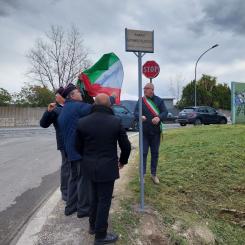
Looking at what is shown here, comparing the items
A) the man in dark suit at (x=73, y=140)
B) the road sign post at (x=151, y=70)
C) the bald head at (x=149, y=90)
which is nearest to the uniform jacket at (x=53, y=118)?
the man in dark suit at (x=73, y=140)

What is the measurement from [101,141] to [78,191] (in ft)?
3.90

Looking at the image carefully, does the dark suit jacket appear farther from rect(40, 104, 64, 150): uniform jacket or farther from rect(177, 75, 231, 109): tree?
rect(177, 75, 231, 109): tree

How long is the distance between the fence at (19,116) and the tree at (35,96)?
3.76 metres

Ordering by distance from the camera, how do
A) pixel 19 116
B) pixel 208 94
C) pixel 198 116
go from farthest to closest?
pixel 208 94 → pixel 19 116 → pixel 198 116

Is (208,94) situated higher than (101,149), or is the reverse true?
(208,94)

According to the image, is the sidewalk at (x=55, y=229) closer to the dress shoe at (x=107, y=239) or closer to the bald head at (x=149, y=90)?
the dress shoe at (x=107, y=239)

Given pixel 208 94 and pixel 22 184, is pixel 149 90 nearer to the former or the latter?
pixel 22 184

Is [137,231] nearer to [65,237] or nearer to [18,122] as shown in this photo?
[65,237]

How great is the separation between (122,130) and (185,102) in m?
48.7

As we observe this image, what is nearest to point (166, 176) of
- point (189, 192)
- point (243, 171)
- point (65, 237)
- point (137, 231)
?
point (189, 192)

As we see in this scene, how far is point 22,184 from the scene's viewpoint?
25.4 feet

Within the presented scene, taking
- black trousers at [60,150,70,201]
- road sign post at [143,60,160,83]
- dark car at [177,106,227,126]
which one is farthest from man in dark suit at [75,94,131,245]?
dark car at [177,106,227,126]

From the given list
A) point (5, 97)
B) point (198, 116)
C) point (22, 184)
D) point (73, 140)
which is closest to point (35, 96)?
point (5, 97)

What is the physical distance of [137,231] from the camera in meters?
4.77
